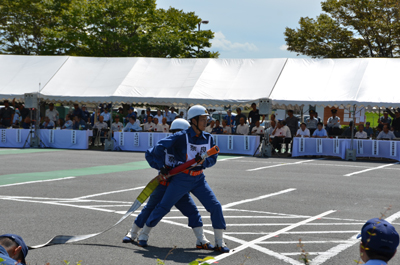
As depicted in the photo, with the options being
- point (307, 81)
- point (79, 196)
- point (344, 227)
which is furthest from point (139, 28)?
point (344, 227)

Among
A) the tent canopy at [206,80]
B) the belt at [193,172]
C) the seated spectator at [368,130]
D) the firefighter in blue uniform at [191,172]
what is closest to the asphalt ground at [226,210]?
→ the firefighter in blue uniform at [191,172]

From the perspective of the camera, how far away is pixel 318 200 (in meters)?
10.2

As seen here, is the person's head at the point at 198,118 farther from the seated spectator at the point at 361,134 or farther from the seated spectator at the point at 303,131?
the seated spectator at the point at 361,134

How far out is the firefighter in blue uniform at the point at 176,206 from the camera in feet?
20.7

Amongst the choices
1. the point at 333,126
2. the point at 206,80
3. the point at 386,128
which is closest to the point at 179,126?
the point at 386,128

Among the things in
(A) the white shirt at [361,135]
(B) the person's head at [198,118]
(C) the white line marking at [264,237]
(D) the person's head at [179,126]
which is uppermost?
(B) the person's head at [198,118]

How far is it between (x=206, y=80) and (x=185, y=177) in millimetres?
17190

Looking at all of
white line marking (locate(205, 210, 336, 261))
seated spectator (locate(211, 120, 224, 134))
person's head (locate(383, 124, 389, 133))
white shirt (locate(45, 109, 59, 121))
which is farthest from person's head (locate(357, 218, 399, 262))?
white shirt (locate(45, 109, 59, 121))

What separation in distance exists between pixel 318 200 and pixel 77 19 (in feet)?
107

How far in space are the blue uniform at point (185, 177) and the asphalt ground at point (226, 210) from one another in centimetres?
50

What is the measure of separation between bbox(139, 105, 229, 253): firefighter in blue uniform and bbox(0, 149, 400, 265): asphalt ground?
1.38ft

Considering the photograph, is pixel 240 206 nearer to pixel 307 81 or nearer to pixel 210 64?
pixel 307 81

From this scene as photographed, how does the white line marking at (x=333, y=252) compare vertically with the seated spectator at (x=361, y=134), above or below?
below

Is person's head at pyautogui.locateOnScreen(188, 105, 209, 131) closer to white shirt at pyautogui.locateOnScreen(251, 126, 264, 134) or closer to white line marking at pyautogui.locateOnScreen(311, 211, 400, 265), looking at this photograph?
white line marking at pyautogui.locateOnScreen(311, 211, 400, 265)
